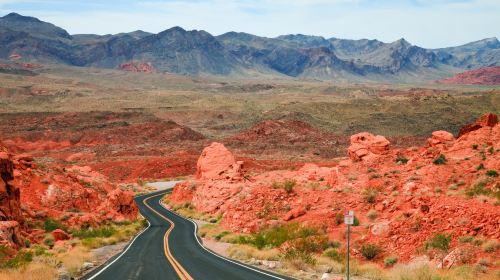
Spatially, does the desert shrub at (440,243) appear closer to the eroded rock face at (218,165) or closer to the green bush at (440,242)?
the green bush at (440,242)

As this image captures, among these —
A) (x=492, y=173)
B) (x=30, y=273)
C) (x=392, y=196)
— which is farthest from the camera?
(x=392, y=196)

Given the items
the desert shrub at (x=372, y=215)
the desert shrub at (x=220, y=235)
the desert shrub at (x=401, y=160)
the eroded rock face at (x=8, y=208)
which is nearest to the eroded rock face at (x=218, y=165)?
the desert shrub at (x=220, y=235)

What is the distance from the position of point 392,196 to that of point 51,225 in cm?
2062

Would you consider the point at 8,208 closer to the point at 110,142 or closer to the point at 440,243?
the point at 440,243

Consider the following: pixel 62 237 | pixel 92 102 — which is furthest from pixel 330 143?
pixel 92 102

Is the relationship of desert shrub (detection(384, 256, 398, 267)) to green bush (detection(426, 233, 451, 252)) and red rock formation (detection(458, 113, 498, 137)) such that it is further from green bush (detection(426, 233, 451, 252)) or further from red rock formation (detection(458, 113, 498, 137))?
red rock formation (detection(458, 113, 498, 137))

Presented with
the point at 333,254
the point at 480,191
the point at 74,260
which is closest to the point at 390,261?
the point at 333,254

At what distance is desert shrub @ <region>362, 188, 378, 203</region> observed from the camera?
28844 mm

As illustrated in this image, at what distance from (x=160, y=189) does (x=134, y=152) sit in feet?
93.3

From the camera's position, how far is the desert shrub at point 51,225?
1211 inches

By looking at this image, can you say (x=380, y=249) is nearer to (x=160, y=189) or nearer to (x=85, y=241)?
Answer: (x=85, y=241)

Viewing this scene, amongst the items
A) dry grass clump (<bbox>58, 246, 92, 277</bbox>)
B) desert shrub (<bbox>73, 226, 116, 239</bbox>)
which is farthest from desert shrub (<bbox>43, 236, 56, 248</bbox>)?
dry grass clump (<bbox>58, 246, 92, 277</bbox>)

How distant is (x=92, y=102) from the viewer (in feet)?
543

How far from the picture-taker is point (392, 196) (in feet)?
92.2
